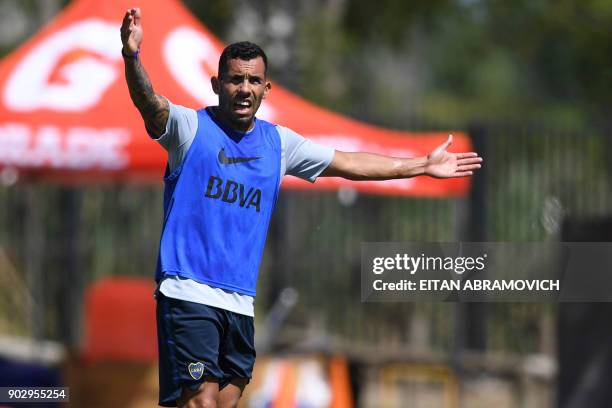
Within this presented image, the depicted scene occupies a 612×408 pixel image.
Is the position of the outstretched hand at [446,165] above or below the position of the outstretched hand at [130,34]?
below

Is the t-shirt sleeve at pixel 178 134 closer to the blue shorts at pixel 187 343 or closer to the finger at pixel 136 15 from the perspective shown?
the finger at pixel 136 15

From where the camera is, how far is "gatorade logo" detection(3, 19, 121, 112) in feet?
26.4

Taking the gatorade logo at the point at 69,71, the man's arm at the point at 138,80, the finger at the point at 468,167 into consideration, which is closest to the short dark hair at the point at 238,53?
the man's arm at the point at 138,80

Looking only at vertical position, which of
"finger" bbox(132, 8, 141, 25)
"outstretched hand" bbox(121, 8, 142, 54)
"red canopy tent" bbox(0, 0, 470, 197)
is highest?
"red canopy tent" bbox(0, 0, 470, 197)

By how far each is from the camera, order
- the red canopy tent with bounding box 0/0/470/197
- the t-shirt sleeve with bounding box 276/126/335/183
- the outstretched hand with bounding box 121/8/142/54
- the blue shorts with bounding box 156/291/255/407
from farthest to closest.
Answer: the red canopy tent with bounding box 0/0/470/197 < the t-shirt sleeve with bounding box 276/126/335/183 < the blue shorts with bounding box 156/291/255/407 < the outstretched hand with bounding box 121/8/142/54

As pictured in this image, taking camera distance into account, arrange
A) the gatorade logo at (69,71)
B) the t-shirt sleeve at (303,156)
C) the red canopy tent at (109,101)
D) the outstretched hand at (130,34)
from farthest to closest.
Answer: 1. the gatorade logo at (69,71)
2. the red canopy tent at (109,101)
3. the t-shirt sleeve at (303,156)
4. the outstretched hand at (130,34)

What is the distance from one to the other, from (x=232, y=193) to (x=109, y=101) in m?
2.87

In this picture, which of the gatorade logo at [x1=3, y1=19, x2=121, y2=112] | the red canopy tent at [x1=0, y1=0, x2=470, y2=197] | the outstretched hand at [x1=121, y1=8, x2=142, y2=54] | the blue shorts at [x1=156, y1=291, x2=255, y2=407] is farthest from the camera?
the gatorade logo at [x1=3, y1=19, x2=121, y2=112]

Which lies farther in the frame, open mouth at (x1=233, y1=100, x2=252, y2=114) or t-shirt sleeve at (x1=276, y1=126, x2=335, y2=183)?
t-shirt sleeve at (x1=276, y1=126, x2=335, y2=183)

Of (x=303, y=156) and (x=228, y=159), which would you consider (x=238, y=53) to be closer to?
(x=228, y=159)

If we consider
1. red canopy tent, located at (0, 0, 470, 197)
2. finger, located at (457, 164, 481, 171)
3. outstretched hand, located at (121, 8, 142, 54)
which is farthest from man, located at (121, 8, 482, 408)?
red canopy tent, located at (0, 0, 470, 197)

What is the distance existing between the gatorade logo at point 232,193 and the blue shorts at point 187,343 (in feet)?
1.43

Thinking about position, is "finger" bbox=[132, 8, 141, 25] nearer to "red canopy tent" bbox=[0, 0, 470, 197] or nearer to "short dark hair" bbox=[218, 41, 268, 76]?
"short dark hair" bbox=[218, 41, 268, 76]

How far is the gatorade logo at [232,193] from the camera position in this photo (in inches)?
208
